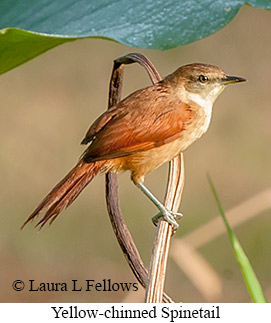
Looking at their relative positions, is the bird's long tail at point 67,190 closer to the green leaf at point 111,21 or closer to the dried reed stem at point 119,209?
the dried reed stem at point 119,209

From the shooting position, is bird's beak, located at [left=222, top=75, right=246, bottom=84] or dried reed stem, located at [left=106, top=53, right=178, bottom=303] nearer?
dried reed stem, located at [left=106, top=53, right=178, bottom=303]

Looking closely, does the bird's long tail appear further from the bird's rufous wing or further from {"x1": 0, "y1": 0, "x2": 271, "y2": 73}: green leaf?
{"x1": 0, "y1": 0, "x2": 271, "y2": 73}: green leaf

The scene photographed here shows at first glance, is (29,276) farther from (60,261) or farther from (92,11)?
(92,11)

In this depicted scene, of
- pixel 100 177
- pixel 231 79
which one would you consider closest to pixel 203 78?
pixel 231 79

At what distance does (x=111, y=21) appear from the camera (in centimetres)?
100

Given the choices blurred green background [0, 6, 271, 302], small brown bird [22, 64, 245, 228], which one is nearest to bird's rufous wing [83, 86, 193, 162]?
small brown bird [22, 64, 245, 228]

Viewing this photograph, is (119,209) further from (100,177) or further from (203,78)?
(100,177)

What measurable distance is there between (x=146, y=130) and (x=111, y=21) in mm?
159

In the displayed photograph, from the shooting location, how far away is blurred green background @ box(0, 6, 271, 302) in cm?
284

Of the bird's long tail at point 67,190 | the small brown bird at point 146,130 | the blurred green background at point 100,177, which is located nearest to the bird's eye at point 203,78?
the small brown bird at point 146,130

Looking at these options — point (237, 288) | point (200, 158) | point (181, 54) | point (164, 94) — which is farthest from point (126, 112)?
point (181, 54)

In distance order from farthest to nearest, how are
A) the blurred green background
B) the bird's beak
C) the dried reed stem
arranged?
1. the blurred green background
2. the bird's beak
3. the dried reed stem

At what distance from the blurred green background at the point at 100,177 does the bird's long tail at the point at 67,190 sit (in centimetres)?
171

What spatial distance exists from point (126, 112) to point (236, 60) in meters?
2.97
